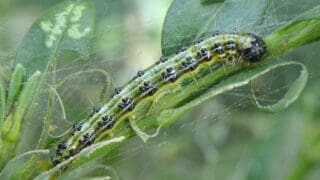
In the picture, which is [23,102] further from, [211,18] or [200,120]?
[200,120]

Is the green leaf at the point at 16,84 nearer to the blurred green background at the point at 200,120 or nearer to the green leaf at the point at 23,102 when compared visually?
the green leaf at the point at 23,102

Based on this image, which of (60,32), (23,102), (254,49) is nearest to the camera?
(23,102)

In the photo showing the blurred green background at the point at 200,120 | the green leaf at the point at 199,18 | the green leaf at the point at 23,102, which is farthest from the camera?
the blurred green background at the point at 200,120

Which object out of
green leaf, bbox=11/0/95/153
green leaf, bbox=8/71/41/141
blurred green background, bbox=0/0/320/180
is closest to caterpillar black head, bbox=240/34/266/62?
blurred green background, bbox=0/0/320/180

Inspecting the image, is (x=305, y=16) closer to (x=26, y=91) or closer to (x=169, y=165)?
(x=26, y=91)

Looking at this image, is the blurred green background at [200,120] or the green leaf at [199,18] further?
the blurred green background at [200,120]

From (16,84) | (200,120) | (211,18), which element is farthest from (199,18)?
Answer: (200,120)

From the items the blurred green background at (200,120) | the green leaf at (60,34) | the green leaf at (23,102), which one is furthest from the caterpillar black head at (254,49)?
the green leaf at (23,102)
